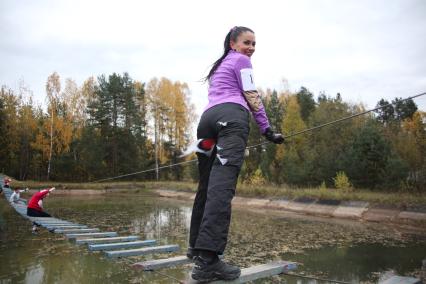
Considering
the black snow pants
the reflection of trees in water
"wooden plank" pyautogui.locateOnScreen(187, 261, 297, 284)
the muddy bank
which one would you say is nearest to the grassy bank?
the muddy bank

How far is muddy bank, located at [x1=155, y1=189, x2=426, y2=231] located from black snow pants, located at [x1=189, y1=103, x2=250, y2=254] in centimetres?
1075

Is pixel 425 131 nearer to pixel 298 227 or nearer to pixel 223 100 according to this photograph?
pixel 298 227

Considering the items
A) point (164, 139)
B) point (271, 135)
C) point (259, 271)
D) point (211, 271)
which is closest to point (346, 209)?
point (259, 271)

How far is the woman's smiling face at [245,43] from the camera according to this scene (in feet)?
8.06

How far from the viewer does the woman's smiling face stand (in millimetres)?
2457

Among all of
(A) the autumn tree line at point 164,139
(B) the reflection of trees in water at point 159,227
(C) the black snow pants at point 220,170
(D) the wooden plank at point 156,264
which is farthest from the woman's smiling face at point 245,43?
(A) the autumn tree line at point 164,139

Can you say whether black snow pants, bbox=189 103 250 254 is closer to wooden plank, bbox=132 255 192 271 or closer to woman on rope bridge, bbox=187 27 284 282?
woman on rope bridge, bbox=187 27 284 282

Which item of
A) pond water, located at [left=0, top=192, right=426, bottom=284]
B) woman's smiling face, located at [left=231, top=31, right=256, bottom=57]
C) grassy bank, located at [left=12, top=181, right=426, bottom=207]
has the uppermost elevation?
woman's smiling face, located at [left=231, top=31, right=256, bottom=57]

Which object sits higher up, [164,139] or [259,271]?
[164,139]

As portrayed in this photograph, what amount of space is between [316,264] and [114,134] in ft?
97.9

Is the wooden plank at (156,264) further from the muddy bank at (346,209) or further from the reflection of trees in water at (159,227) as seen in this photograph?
the muddy bank at (346,209)

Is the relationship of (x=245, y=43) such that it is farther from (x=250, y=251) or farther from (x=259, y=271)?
(x=250, y=251)

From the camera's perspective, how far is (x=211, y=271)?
204cm

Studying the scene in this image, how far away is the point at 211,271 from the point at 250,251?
16.3ft
